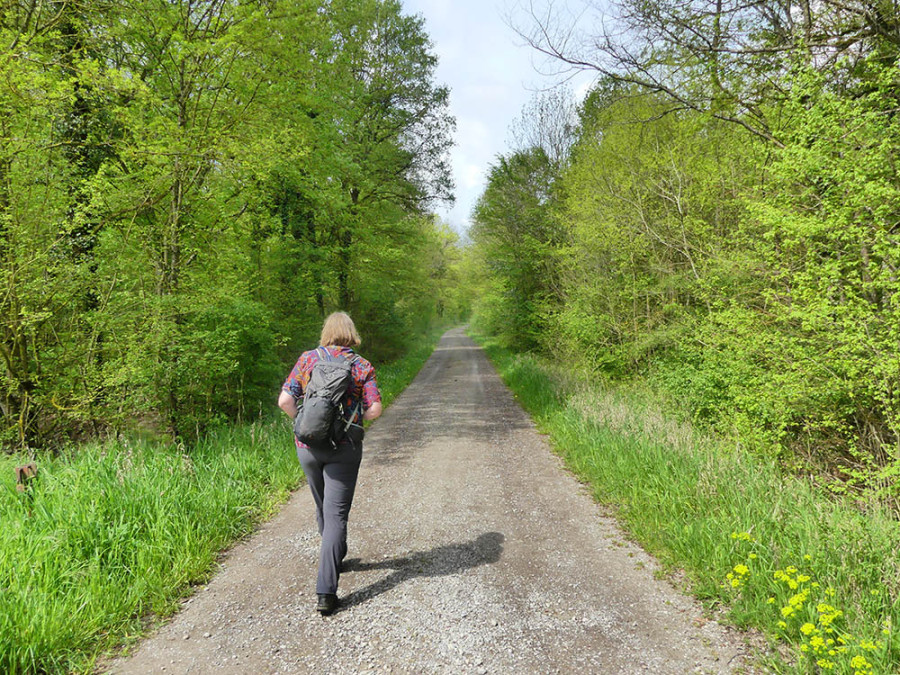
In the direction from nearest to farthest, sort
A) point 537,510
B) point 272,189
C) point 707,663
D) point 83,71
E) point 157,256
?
point 707,663 → point 537,510 → point 83,71 → point 157,256 → point 272,189

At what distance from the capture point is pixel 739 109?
6445 mm

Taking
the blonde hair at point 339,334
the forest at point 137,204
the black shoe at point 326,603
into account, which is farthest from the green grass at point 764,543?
the forest at point 137,204

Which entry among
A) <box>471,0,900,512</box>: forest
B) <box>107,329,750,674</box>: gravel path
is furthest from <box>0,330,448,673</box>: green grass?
<box>471,0,900,512</box>: forest

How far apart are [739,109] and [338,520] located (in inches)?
325

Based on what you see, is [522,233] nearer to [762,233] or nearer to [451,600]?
[762,233]

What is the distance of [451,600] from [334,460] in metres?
1.32

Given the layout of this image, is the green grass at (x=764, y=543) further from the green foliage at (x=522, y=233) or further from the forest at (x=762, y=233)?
the green foliage at (x=522, y=233)

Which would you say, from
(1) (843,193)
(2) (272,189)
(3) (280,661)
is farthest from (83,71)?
(1) (843,193)

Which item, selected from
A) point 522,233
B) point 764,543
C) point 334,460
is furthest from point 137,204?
point 522,233

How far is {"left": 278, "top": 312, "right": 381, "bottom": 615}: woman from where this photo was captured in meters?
2.76

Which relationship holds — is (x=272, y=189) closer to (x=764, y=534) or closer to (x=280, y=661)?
(x=280, y=661)

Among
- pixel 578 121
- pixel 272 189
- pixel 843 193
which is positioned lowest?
pixel 843 193

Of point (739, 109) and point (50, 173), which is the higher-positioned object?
point (739, 109)

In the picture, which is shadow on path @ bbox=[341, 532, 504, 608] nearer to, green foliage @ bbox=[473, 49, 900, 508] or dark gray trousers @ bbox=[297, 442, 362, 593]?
dark gray trousers @ bbox=[297, 442, 362, 593]
